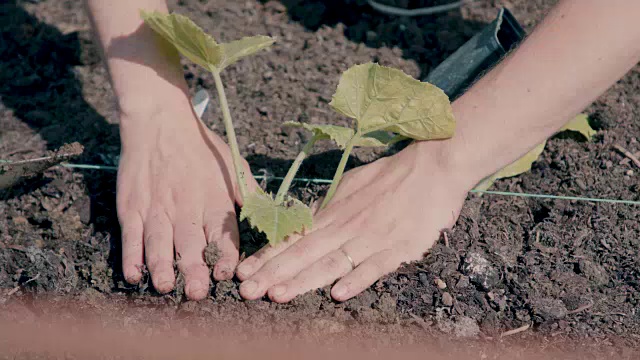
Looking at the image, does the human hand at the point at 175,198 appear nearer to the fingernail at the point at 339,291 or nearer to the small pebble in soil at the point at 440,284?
the fingernail at the point at 339,291

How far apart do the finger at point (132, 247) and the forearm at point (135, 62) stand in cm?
31

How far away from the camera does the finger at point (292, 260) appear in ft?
5.63

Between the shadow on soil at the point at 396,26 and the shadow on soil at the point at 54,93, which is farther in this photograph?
the shadow on soil at the point at 396,26

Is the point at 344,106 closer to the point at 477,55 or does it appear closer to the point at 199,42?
the point at 199,42

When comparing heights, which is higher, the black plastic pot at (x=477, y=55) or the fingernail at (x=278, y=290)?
the black plastic pot at (x=477, y=55)

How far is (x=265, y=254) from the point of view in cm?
179

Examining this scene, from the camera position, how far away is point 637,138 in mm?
2352

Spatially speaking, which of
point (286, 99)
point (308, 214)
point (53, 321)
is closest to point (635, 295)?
point (308, 214)

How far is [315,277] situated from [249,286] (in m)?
0.18

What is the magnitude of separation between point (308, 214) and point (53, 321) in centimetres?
73

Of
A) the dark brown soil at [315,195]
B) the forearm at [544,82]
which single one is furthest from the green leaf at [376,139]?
the dark brown soil at [315,195]

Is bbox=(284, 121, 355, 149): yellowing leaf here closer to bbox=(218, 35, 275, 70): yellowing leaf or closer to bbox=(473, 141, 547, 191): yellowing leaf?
bbox=(218, 35, 275, 70): yellowing leaf

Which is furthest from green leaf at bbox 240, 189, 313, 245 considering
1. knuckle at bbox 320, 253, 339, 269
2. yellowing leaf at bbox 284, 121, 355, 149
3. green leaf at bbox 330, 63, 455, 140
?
green leaf at bbox 330, 63, 455, 140

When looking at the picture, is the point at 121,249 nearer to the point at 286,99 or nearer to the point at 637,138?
the point at 286,99
